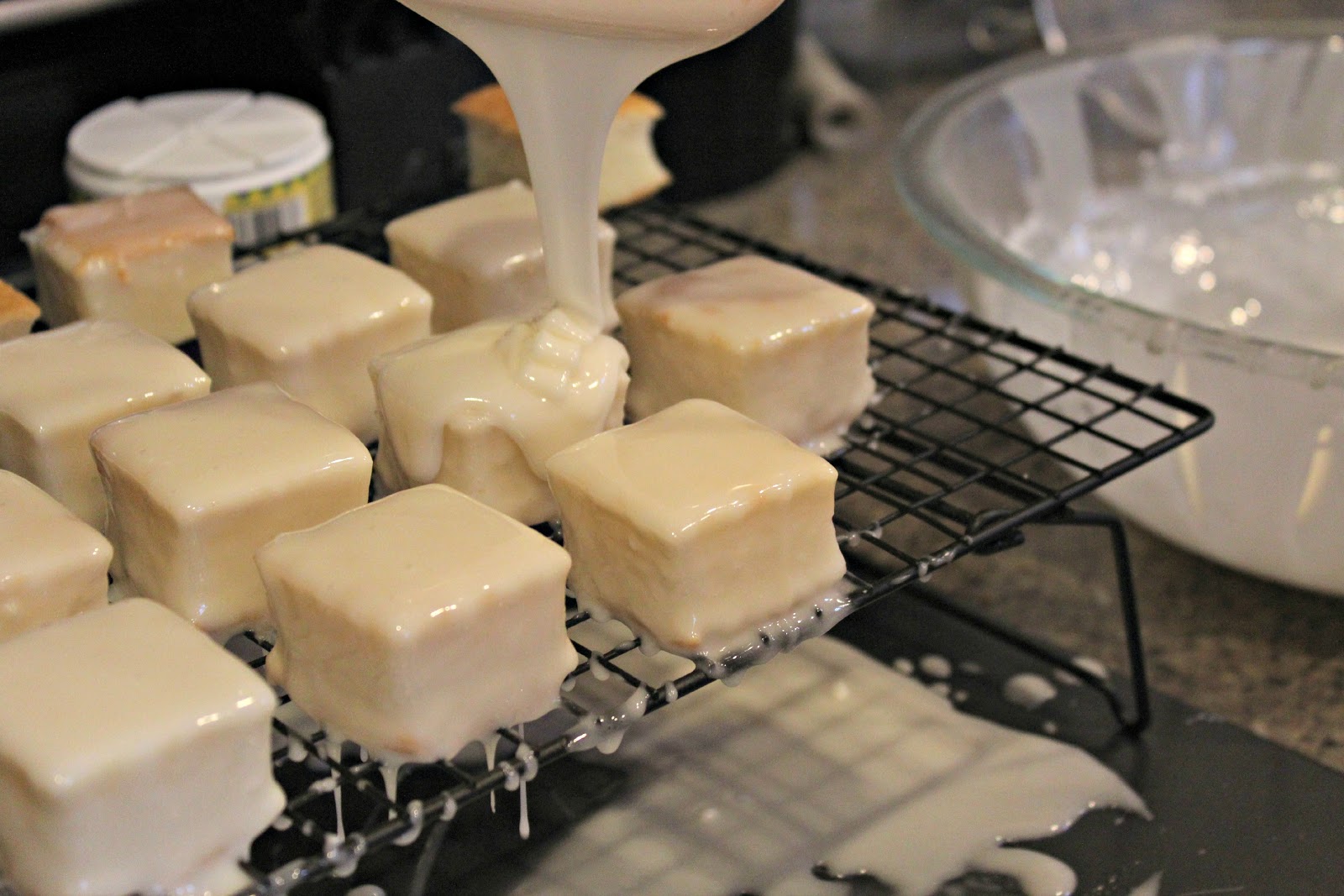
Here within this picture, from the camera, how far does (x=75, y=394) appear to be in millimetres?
896

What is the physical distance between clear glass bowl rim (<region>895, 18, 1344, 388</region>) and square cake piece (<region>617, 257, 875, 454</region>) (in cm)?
21

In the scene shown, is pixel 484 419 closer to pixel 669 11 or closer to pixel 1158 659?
pixel 669 11

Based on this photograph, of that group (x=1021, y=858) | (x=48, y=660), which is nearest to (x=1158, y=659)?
(x=1021, y=858)

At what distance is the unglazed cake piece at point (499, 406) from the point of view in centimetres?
90

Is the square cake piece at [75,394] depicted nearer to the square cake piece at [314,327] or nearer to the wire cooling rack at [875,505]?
the square cake piece at [314,327]

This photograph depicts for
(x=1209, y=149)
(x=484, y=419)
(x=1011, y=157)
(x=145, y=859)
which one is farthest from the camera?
(x=1209, y=149)

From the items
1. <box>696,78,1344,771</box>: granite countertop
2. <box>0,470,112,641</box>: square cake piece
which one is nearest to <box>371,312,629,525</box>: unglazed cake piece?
<box>0,470,112,641</box>: square cake piece

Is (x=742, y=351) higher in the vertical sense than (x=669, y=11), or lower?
lower

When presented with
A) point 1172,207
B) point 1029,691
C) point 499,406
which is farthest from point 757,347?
point 1172,207

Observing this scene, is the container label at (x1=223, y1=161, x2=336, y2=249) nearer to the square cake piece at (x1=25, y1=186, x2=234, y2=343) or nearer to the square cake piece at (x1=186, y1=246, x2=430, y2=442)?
the square cake piece at (x1=25, y1=186, x2=234, y2=343)

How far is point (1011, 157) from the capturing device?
1.53 m

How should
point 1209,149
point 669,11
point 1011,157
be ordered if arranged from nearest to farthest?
point 669,11, point 1011,157, point 1209,149

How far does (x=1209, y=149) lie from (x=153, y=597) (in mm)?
1275

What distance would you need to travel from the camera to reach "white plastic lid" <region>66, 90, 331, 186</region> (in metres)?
1.22
